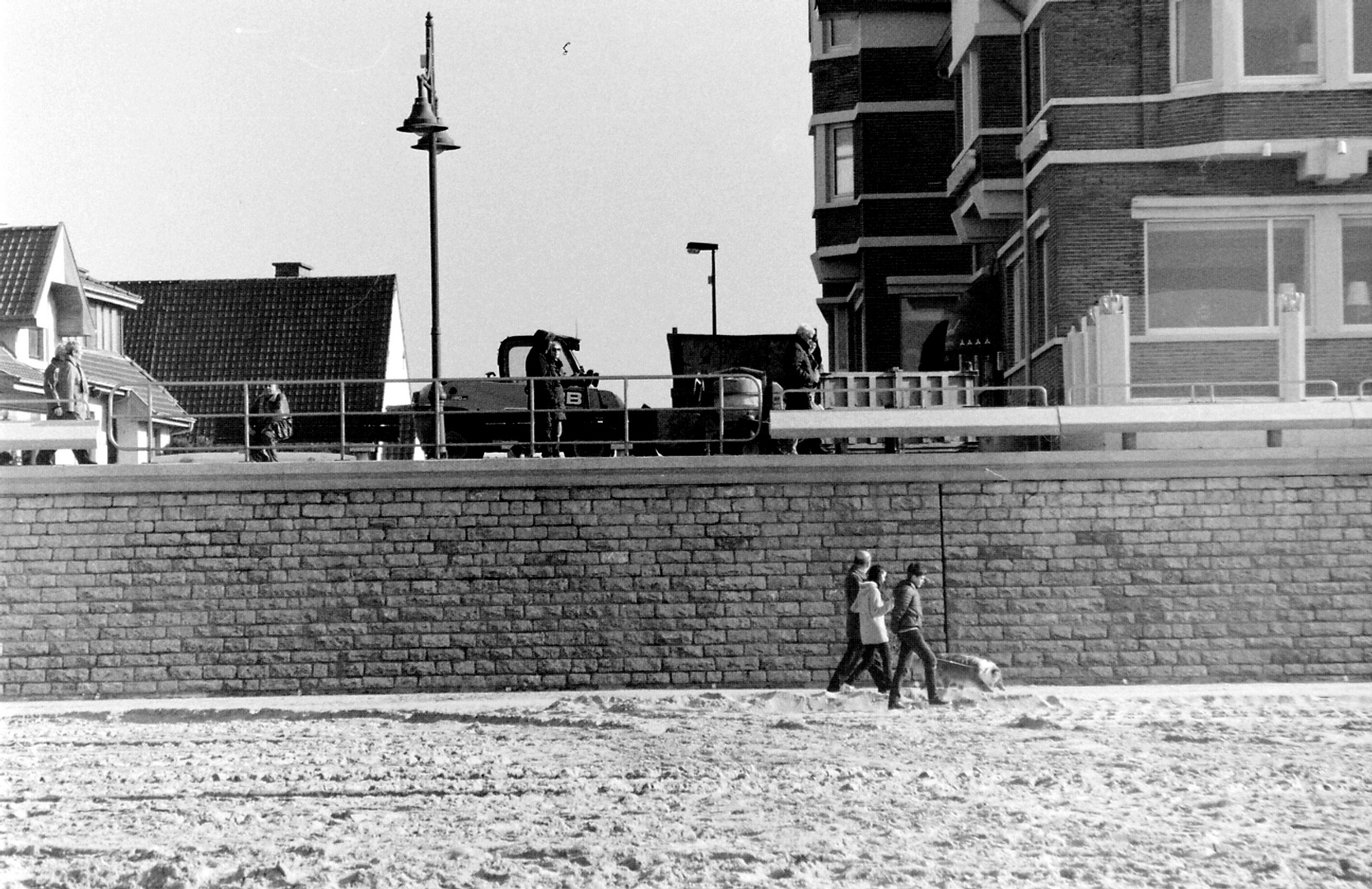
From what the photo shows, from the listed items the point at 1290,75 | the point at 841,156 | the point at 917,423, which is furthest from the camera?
the point at 841,156

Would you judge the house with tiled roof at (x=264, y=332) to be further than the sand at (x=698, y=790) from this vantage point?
Yes

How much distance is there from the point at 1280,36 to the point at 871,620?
1026cm

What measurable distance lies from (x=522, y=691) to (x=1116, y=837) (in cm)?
989

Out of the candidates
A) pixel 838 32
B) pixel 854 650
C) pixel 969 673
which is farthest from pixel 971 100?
pixel 854 650

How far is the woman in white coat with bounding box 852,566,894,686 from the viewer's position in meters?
18.9

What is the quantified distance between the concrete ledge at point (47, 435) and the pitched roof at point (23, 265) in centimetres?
1942

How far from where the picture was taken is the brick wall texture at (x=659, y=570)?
808 inches

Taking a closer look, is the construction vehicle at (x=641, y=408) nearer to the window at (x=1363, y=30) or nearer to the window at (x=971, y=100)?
the window at (x=971, y=100)

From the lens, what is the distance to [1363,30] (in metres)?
24.1

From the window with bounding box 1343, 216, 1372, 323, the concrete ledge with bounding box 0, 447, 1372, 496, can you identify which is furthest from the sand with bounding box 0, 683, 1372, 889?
the window with bounding box 1343, 216, 1372, 323

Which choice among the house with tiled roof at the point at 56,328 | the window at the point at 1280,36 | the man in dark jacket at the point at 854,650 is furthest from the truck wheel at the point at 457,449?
the house with tiled roof at the point at 56,328

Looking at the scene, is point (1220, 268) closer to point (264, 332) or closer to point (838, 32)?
point (838, 32)

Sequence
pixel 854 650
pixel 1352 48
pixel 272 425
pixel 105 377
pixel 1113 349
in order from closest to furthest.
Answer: pixel 854 650, pixel 272 425, pixel 1113 349, pixel 1352 48, pixel 105 377

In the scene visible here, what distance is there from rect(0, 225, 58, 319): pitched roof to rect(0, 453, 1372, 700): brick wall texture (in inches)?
795
